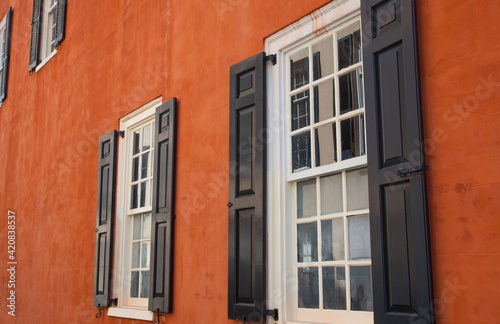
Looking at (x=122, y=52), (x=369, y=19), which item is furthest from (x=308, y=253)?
(x=122, y=52)

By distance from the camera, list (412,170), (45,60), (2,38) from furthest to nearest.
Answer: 1. (2,38)
2. (45,60)
3. (412,170)

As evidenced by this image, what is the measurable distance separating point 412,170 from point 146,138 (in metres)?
4.16

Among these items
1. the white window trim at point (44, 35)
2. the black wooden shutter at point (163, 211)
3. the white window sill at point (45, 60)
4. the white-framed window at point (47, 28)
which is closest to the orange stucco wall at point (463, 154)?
the black wooden shutter at point (163, 211)

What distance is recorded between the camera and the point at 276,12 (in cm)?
488

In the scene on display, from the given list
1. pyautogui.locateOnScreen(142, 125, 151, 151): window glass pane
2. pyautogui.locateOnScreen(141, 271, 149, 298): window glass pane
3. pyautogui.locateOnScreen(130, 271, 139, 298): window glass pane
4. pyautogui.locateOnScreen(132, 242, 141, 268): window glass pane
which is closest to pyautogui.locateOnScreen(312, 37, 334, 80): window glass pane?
pyautogui.locateOnScreen(142, 125, 151, 151): window glass pane

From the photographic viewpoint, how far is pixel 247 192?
485 centimetres

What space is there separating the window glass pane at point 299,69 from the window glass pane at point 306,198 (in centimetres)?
81

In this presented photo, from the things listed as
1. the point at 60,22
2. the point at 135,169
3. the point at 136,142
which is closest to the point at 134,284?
the point at 135,169

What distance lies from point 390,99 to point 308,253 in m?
1.37

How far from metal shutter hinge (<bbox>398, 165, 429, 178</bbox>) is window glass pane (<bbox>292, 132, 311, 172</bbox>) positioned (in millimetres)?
1089

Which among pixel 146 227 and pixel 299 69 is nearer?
pixel 299 69

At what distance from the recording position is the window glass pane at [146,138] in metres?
6.85

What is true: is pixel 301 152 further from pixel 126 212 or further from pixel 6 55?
pixel 6 55

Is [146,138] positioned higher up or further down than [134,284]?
higher up
